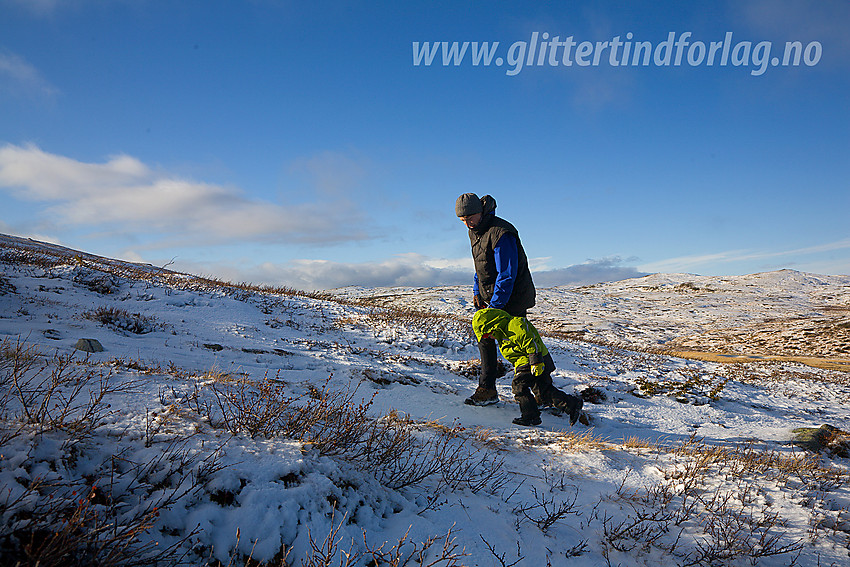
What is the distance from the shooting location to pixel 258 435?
2.81 meters

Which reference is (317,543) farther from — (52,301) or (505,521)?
(52,301)

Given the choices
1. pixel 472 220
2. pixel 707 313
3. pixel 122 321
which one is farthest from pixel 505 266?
pixel 707 313

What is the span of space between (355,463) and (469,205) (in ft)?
12.8

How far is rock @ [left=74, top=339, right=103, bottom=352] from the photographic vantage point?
536cm

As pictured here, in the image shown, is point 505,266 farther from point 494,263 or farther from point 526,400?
point 526,400

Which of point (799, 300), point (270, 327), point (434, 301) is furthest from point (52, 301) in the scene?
point (799, 300)

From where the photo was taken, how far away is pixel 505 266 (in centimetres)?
561

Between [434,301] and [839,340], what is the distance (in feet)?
67.0

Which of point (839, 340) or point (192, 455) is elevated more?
point (839, 340)

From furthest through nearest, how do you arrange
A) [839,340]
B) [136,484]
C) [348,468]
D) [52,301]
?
[839,340] → [52,301] → [348,468] → [136,484]

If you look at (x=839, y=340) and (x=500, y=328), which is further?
(x=839, y=340)

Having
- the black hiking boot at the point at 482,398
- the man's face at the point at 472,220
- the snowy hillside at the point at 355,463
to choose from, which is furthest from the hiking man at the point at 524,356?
the man's face at the point at 472,220

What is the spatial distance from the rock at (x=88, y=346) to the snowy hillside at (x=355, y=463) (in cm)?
27

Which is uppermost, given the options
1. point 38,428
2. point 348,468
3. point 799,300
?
point 799,300
